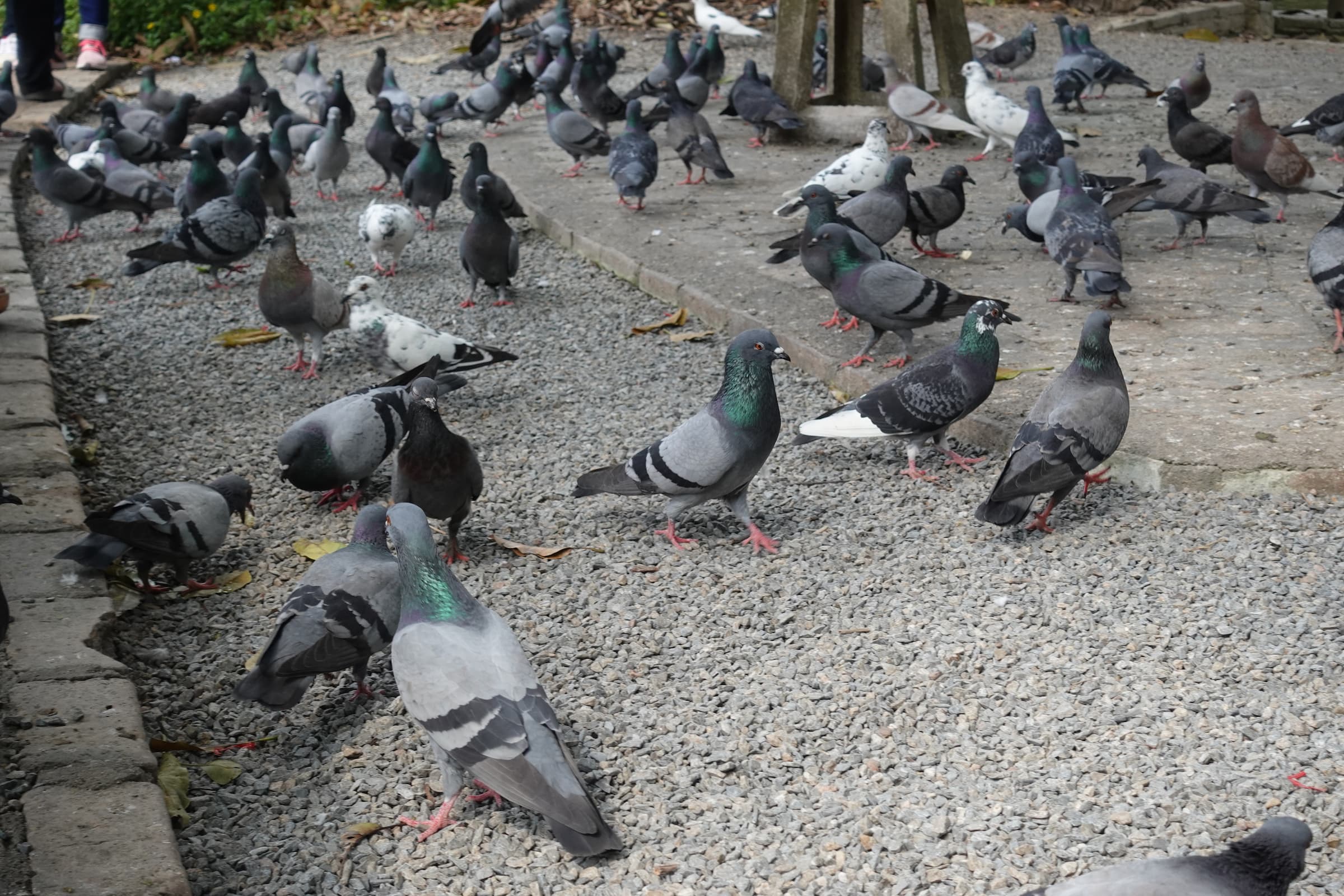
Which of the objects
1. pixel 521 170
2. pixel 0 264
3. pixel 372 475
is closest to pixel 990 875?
pixel 372 475

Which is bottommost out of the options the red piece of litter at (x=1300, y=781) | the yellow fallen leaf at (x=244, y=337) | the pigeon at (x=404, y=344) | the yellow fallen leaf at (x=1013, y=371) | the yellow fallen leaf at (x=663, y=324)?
the yellow fallen leaf at (x=244, y=337)

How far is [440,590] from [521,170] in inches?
324

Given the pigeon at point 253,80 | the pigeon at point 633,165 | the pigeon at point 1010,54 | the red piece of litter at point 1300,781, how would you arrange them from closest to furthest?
the red piece of litter at point 1300,781 < the pigeon at point 633,165 < the pigeon at point 253,80 < the pigeon at point 1010,54

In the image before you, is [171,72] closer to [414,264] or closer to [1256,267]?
[414,264]

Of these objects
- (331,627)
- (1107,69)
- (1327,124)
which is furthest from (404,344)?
(1107,69)

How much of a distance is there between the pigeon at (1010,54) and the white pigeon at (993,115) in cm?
388

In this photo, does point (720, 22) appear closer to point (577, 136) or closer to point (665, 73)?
point (665, 73)

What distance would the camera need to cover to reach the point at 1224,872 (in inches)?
92.8

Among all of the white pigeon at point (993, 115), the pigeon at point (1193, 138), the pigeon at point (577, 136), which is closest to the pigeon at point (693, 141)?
the pigeon at point (577, 136)

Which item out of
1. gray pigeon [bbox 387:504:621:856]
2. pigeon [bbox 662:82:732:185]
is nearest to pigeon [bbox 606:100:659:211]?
pigeon [bbox 662:82:732:185]

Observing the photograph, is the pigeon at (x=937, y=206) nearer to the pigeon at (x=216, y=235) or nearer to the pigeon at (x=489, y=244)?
the pigeon at (x=489, y=244)

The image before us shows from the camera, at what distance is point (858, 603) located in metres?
4.06

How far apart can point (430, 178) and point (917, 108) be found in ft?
12.9

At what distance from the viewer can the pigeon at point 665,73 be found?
1294 centimetres
